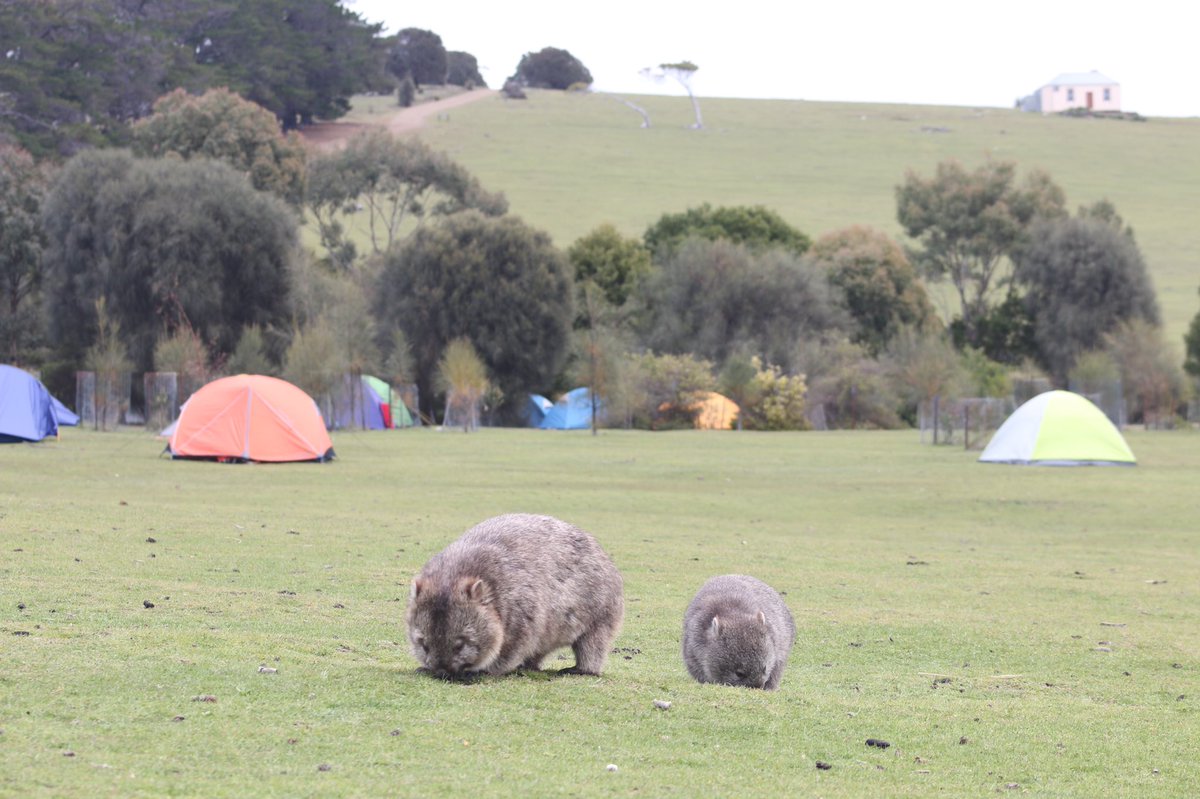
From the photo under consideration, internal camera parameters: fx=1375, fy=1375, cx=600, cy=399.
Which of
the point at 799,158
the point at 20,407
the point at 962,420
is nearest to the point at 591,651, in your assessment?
the point at 20,407

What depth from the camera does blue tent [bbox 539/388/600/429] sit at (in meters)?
57.3

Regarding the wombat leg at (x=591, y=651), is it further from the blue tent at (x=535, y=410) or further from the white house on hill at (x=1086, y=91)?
the white house on hill at (x=1086, y=91)

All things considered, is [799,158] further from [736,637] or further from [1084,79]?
[736,637]

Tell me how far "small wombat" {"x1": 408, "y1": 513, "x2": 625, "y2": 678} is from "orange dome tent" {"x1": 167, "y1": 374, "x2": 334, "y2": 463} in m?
23.8

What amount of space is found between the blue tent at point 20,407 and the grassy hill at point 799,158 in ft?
183

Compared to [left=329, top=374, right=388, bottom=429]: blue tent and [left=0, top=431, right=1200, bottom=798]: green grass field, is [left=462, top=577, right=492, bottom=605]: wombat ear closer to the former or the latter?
[left=0, top=431, right=1200, bottom=798]: green grass field

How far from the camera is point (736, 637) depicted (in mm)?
8508

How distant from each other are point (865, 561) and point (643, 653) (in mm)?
8016

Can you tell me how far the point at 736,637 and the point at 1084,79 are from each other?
7077 inches

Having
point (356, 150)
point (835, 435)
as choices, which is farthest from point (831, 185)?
point (835, 435)

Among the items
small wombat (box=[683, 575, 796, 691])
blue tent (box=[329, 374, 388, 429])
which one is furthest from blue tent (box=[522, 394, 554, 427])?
small wombat (box=[683, 575, 796, 691])

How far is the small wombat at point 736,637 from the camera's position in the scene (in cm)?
851

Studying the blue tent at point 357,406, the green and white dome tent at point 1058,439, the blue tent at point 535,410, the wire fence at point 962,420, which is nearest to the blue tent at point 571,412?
the blue tent at point 535,410

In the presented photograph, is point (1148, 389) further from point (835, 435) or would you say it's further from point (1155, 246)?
point (1155, 246)
